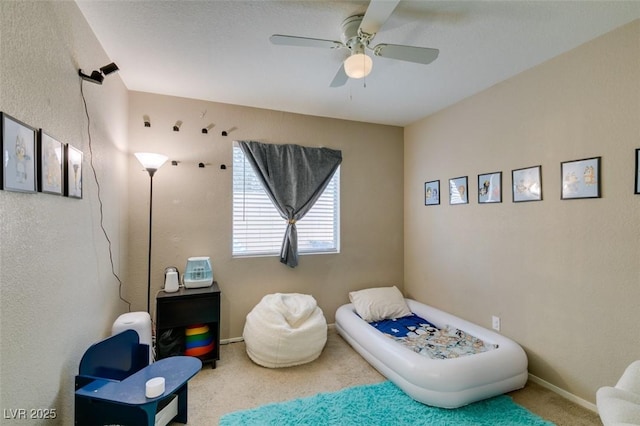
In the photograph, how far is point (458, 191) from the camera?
122 inches

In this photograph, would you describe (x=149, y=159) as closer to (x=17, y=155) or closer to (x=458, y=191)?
(x=17, y=155)

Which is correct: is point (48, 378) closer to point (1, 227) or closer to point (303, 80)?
point (1, 227)

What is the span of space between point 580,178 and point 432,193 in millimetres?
1487

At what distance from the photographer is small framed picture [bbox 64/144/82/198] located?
1.51 m

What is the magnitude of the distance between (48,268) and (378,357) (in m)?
2.36

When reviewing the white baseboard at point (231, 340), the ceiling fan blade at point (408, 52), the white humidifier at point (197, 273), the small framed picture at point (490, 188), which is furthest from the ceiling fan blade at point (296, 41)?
the white baseboard at point (231, 340)

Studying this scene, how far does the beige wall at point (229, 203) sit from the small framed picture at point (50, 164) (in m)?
1.47

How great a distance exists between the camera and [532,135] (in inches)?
94.0

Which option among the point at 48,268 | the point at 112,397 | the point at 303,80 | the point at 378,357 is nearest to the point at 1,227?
the point at 48,268

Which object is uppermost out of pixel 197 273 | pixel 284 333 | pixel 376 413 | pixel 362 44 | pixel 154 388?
pixel 362 44

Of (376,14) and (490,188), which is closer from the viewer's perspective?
(376,14)

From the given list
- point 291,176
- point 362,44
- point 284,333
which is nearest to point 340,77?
point 362,44

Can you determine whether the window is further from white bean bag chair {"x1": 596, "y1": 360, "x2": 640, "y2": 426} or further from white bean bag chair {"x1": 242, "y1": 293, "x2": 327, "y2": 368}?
white bean bag chair {"x1": 596, "y1": 360, "x2": 640, "y2": 426}

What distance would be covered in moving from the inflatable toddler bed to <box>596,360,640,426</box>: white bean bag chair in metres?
0.83
